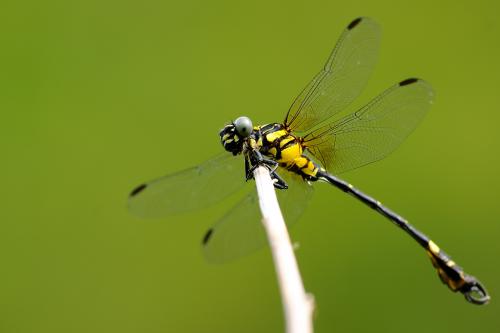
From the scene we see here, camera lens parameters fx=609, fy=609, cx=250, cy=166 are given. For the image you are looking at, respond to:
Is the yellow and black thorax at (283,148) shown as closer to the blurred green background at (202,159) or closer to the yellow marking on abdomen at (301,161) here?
the yellow marking on abdomen at (301,161)

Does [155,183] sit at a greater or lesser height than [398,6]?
lesser

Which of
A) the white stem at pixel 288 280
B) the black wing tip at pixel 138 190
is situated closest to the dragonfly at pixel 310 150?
the black wing tip at pixel 138 190

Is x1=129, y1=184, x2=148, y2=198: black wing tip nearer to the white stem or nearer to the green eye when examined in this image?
the green eye

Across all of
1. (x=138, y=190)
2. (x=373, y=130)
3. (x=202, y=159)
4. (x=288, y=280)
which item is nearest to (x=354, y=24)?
(x=373, y=130)

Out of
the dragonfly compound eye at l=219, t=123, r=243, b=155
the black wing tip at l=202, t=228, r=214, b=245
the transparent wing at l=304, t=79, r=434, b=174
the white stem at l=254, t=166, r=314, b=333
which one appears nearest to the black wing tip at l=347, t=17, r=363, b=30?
the transparent wing at l=304, t=79, r=434, b=174

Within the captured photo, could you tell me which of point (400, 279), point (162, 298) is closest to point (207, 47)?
point (162, 298)

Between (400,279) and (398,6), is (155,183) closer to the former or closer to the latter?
(400,279)
